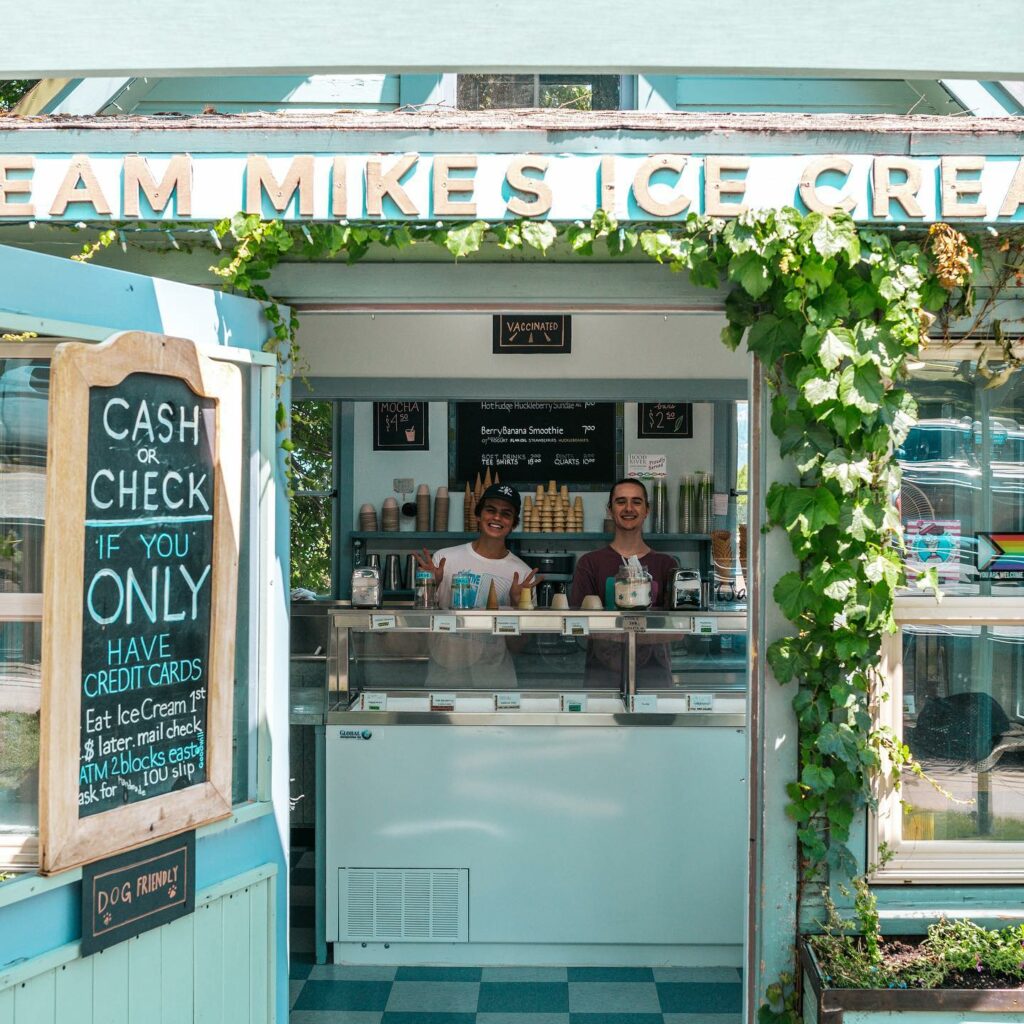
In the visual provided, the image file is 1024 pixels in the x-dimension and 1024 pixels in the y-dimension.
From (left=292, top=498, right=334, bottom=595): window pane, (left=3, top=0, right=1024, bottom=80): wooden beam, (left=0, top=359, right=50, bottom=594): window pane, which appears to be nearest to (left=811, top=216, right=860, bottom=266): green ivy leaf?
(left=3, top=0, right=1024, bottom=80): wooden beam

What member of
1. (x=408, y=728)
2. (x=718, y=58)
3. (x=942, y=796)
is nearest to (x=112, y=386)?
(x=718, y=58)

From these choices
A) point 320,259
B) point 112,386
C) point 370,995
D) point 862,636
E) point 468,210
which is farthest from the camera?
point 370,995

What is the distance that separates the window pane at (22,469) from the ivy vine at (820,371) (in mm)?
623

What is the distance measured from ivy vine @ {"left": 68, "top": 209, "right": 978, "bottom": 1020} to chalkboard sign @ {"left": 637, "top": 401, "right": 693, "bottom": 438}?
195 inches

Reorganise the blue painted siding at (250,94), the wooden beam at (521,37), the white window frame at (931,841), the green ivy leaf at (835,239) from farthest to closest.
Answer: the blue painted siding at (250,94)
the white window frame at (931,841)
the green ivy leaf at (835,239)
the wooden beam at (521,37)

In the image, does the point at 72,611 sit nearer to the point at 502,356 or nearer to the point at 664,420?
the point at 502,356

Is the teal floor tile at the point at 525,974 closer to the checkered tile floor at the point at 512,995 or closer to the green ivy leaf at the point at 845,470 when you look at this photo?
the checkered tile floor at the point at 512,995

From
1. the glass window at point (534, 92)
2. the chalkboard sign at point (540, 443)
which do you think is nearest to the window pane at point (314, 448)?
the chalkboard sign at point (540, 443)

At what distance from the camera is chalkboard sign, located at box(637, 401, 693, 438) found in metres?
8.52

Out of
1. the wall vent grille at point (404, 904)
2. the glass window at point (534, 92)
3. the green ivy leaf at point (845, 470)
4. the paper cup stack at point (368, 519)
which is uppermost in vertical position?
the glass window at point (534, 92)

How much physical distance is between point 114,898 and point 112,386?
1.35m

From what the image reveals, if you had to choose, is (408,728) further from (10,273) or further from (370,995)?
(10,273)

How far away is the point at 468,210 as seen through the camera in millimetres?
3152

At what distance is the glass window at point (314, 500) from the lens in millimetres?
8570
